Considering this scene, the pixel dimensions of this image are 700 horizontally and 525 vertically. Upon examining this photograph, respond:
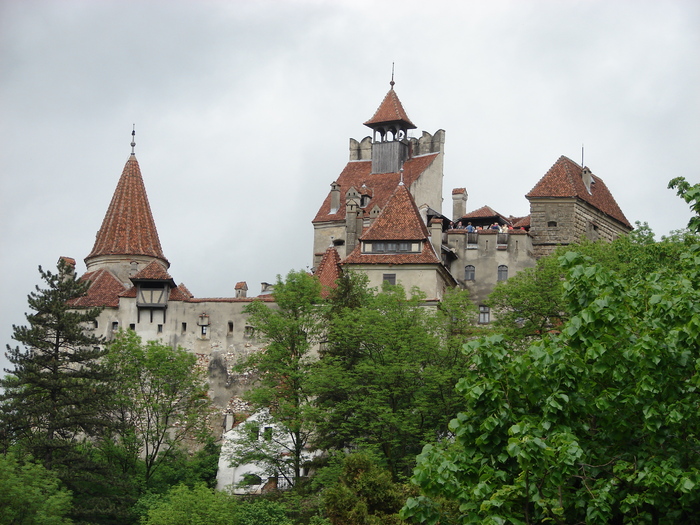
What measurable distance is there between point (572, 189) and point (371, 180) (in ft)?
42.9

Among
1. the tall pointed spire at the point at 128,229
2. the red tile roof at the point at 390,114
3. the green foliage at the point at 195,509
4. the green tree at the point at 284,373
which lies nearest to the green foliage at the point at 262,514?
the green foliage at the point at 195,509

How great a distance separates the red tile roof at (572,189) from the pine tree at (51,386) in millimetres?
23597

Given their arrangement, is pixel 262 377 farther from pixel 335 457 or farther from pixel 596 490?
pixel 596 490

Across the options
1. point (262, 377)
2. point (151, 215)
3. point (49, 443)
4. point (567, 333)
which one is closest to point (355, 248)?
point (262, 377)

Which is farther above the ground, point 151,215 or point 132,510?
point 151,215

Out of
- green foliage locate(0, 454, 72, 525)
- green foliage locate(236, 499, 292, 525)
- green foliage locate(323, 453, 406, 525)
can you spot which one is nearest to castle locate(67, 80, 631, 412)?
green foliage locate(236, 499, 292, 525)

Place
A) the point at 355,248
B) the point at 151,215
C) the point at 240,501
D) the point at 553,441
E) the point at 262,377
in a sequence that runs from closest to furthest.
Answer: the point at 553,441 < the point at 240,501 < the point at 262,377 < the point at 355,248 < the point at 151,215

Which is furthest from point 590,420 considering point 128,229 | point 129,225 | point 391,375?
point 129,225

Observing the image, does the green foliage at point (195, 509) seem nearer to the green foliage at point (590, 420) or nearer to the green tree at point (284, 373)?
the green tree at point (284, 373)

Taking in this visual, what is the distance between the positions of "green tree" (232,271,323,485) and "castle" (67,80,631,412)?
2136 mm

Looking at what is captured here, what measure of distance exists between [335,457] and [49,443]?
10.9 metres

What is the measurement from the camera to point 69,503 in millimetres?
47312

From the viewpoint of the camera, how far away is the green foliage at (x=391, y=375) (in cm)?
4831

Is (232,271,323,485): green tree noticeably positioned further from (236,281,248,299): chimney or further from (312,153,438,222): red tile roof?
(312,153,438,222): red tile roof
